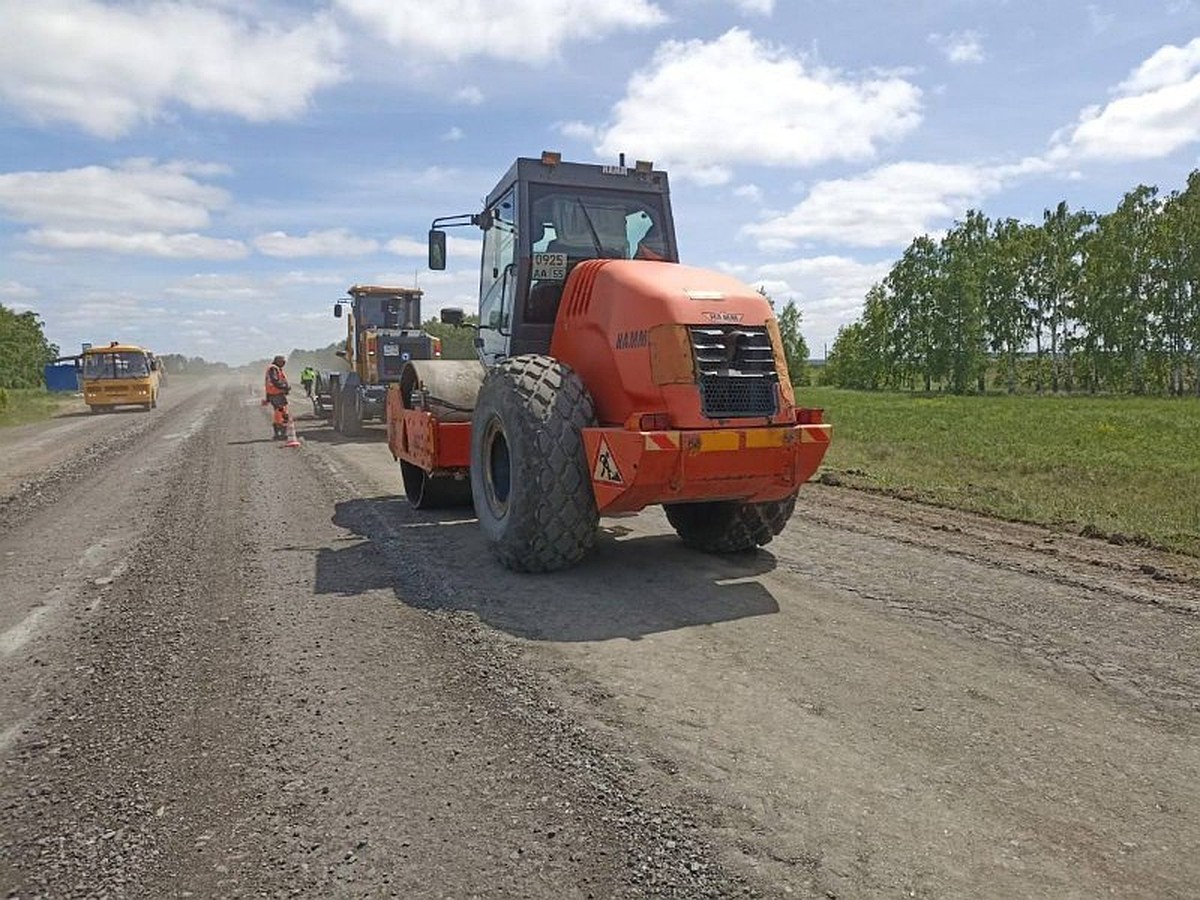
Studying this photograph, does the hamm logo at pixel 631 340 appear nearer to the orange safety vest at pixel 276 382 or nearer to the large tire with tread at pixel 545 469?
the large tire with tread at pixel 545 469

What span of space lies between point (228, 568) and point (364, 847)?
165 inches

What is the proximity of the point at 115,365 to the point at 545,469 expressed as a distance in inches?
1186

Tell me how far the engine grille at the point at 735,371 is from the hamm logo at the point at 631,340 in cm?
32

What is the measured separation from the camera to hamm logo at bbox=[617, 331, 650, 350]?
18.6ft

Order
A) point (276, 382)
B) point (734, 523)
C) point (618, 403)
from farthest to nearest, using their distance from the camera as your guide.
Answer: point (276, 382) → point (734, 523) → point (618, 403)

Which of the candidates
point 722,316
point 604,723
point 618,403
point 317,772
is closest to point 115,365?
point 618,403

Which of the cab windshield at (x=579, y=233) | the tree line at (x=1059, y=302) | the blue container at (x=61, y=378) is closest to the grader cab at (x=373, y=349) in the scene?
the cab windshield at (x=579, y=233)

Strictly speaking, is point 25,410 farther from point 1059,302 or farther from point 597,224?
point 1059,302

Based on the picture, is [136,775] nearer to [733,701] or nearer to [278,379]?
[733,701]

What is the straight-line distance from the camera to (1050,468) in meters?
12.0

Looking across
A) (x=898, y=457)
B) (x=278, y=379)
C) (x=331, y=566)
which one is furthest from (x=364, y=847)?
(x=278, y=379)

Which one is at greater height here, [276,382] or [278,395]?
[276,382]

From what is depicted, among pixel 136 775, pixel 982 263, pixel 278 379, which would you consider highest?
pixel 982 263

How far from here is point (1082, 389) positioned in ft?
168
